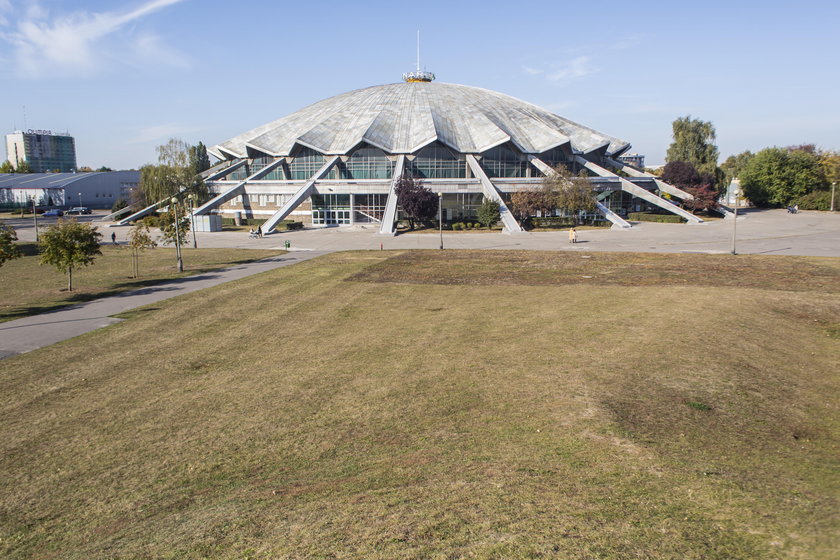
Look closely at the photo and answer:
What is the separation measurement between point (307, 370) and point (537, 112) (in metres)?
76.9

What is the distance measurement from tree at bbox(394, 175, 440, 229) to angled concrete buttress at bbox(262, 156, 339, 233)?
10.4m

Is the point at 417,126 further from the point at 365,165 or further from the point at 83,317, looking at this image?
the point at 83,317

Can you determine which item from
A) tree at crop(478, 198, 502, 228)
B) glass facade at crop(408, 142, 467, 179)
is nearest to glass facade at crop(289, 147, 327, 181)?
glass facade at crop(408, 142, 467, 179)

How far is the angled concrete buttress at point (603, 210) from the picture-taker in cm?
5939

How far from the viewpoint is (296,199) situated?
6197 centimetres

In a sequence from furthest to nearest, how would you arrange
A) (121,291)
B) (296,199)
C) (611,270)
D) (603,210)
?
1. (603,210)
2. (296,199)
3. (611,270)
4. (121,291)

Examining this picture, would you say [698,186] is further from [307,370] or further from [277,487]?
[277,487]

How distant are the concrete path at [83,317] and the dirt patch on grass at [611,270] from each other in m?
8.22

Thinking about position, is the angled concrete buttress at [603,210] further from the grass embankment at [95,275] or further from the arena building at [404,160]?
the grass embankment at [95,275]

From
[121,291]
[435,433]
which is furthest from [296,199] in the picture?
[435,433]

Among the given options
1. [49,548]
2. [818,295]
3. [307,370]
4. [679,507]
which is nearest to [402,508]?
[679,507]

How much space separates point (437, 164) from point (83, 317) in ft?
176

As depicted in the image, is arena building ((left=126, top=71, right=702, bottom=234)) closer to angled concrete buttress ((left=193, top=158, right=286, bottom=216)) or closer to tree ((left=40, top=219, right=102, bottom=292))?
angled concrete buttress ((left=193, top=158, right=286, bottom=216))

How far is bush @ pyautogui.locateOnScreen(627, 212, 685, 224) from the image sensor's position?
6488 cm
